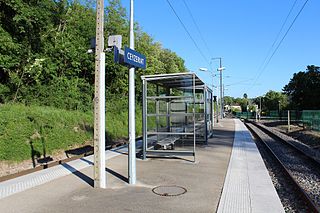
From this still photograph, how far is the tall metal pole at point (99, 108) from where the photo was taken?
6.68 metres

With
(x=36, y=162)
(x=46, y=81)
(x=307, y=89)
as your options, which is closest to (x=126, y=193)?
(x=36, y=162)

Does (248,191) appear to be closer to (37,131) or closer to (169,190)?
(169,190)

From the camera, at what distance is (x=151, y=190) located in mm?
6758

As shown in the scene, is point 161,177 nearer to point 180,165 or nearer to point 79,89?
point 180,165

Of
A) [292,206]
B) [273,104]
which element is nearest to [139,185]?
[292,206]

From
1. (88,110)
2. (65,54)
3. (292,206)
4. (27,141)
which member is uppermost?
(65,54)

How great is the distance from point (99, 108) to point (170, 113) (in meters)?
6.25

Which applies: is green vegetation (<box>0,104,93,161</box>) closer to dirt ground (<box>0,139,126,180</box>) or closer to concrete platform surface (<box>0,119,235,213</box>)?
dirt ground (<box>0,139,126,180</box>)

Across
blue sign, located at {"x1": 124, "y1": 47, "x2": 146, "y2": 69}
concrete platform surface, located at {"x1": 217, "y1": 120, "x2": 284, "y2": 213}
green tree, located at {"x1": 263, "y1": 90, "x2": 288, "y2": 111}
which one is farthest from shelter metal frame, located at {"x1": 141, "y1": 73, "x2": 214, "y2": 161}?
green tree, located at {"x1": 263, "y1": 90, "x2": 288, "y2": 111}

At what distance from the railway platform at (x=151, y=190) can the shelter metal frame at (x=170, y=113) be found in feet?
5.14

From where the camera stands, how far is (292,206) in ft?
21.3

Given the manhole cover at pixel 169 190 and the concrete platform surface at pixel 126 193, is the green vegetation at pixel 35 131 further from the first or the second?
the manhole cover at pixel 169 190

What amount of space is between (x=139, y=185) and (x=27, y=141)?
692 centimetres

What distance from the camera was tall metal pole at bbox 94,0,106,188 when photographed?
668 cm
